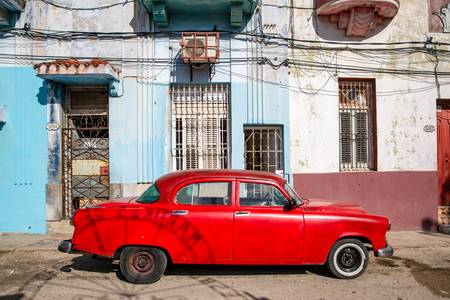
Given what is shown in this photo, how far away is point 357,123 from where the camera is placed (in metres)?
9.38

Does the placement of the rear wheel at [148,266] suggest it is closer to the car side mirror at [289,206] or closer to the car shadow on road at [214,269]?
the car shadow on road at [214,269]

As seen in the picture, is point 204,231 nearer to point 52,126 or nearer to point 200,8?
point 52,126

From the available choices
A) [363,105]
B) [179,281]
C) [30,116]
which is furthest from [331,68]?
[30,116]

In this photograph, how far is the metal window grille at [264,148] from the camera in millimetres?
8969

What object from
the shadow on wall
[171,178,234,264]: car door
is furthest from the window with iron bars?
[171,178,234,264]: car door

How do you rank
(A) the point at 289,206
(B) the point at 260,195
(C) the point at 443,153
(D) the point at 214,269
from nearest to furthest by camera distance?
(A) the point at 289,206 → (B) the point at 260,195 → (D) the point at 214,269 → (C) the point at 443,153

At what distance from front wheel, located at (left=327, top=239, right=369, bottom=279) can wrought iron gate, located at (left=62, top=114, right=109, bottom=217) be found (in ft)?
17.9

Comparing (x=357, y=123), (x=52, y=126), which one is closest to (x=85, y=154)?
(x=52, y=126)

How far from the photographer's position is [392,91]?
917 cm

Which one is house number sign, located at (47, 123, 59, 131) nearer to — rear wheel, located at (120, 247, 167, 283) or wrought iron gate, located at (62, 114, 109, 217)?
wrought iron gate, located at (62, 114, 109, 217)

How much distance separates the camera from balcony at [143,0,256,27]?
27.2 feet

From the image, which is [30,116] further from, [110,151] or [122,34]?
[122,34]

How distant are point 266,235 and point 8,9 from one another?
7.54 metres

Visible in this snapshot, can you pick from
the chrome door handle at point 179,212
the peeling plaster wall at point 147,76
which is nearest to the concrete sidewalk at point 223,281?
the chrome door handle at point 179,212
